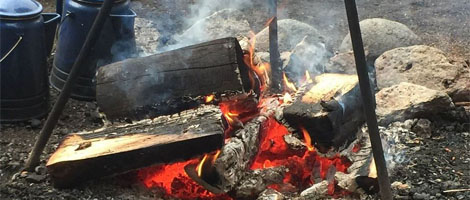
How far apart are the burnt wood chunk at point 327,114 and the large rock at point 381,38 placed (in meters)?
1.38

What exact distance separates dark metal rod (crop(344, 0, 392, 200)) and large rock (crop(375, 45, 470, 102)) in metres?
1.76

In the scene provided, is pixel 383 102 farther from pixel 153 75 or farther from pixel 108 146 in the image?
pixel 108 146

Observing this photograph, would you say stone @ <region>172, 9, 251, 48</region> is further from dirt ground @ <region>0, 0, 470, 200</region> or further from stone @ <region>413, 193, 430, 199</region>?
stone @ <region>413, 193, 430, 199</region>

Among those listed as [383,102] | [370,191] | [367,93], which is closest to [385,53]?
[383,102]

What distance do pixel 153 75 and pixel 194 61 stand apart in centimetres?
27

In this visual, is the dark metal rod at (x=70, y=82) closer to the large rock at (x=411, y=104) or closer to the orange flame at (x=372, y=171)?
the orange flame at (x=372, y=171)

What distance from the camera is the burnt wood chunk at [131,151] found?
278 centimetres

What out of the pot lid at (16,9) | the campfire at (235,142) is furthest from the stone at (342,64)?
the pot lid at (16,9)

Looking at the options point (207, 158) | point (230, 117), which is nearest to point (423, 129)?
Result: point (230, 117)

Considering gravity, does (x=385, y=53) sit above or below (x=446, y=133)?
above

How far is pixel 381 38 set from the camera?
4766 millimetres

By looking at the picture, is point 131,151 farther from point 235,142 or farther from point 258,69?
point 258,69

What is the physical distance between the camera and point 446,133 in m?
3.64

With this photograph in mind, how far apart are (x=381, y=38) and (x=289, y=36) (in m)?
0.80
